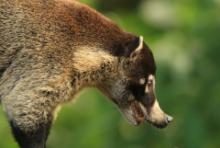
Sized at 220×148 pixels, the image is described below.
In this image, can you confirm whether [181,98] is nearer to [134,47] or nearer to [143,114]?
[143,114]

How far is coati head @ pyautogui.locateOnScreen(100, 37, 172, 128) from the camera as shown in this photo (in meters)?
8.16

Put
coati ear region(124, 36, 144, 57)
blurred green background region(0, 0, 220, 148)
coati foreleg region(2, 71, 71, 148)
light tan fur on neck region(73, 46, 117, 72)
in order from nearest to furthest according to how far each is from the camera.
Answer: coati foreleg region(2, 71, 71, 148), light tan fur on neck region(73, 46, 117, 72), coati ear region(124, 36, 144, 57), blurred green background region(0, 0, 220, 148)

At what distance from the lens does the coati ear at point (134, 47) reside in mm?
8141

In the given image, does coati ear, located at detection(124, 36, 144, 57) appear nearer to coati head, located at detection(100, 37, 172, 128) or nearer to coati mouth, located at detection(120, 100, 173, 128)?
coati head, located at detection(100, 37, 172, 128)

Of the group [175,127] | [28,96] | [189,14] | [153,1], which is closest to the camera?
[28,96]

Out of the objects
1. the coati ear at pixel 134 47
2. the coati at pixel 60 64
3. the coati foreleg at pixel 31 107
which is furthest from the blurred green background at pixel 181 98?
the coati foreleg at pixel 31 107

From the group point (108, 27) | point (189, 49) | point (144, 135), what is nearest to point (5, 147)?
point (144, 135)

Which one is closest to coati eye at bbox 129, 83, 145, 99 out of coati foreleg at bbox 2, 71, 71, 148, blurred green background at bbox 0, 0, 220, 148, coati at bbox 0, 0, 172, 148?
coati at bbox 0, 0, 172, 148

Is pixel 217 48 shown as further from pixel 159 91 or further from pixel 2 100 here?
pixel 2 100

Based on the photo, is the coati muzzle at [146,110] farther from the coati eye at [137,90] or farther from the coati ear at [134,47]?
the coati ear at [134,47]

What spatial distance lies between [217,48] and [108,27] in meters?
3.21

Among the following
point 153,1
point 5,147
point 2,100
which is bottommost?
point 5,147

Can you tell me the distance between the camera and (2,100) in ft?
25.3

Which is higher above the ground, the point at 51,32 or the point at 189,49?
the point at 51,32
